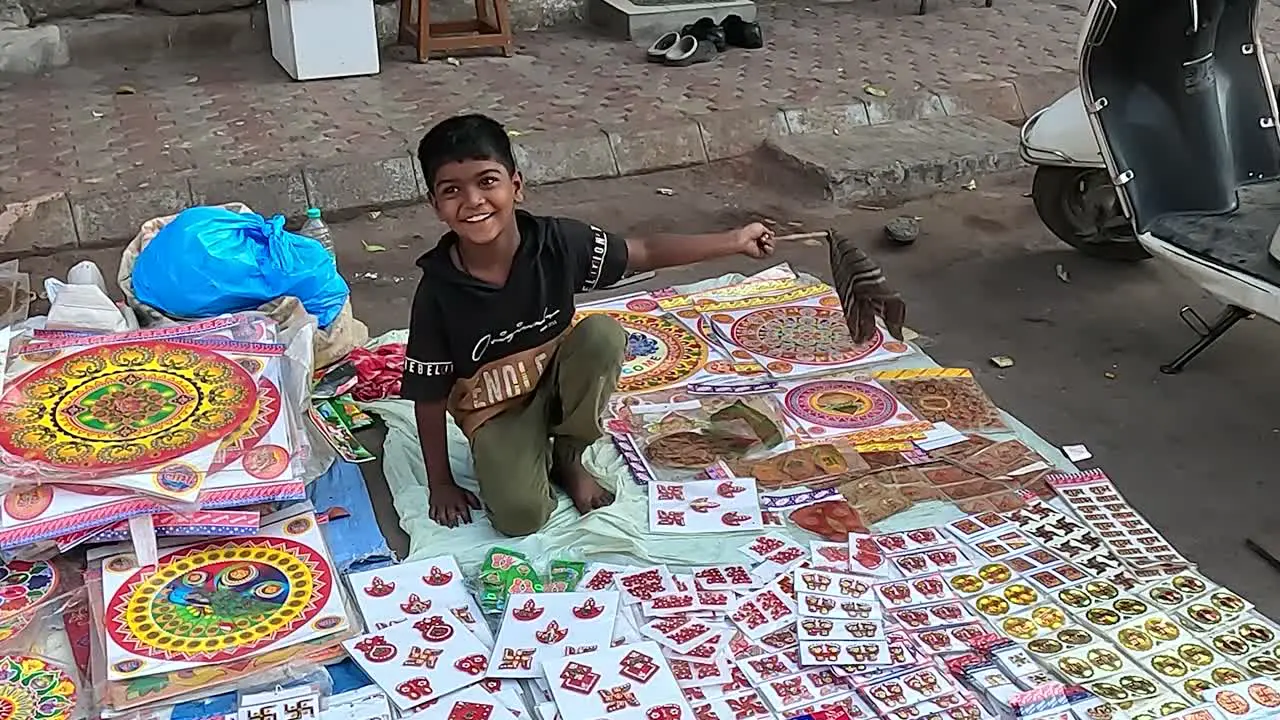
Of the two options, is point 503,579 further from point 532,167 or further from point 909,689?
point 532,167

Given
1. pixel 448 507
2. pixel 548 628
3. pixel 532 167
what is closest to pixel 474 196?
pixel 448 507

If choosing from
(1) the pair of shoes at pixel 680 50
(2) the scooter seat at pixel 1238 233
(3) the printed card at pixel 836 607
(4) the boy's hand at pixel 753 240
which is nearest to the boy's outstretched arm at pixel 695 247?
(4) the boy's hand at pixel 753 240

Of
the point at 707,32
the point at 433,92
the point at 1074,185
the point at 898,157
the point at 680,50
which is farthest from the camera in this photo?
Answer: the point at 707,32

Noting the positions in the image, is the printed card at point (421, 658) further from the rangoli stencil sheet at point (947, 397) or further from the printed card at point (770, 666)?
the rangoli stencil sheet at point (947, 397)

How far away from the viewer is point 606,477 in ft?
9.26

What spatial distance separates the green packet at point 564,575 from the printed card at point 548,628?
3 centimetres

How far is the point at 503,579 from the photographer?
2434mm

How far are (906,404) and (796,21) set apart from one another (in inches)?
153

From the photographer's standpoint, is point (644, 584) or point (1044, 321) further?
point (1044, 321)

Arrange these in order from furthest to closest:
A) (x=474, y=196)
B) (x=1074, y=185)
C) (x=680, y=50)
A: (x=680, y=50) → (x=1074, y=185) → (x=474, y=196)

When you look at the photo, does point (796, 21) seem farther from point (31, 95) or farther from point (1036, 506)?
point (1036, 506)

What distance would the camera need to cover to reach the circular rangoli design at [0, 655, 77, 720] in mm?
2104

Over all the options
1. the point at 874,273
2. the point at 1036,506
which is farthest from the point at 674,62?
the point at 1036,506

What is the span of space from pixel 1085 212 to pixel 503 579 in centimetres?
235
